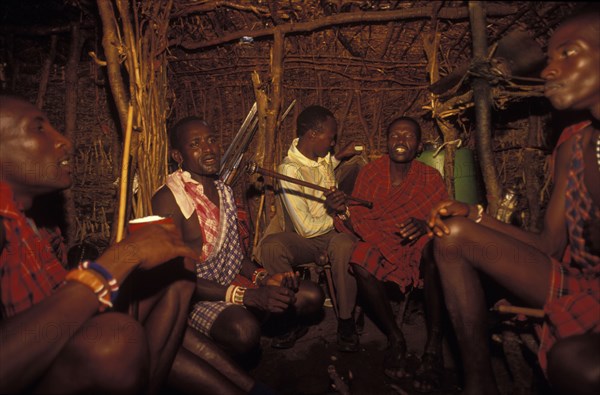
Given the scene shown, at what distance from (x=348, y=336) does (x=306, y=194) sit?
148 cm

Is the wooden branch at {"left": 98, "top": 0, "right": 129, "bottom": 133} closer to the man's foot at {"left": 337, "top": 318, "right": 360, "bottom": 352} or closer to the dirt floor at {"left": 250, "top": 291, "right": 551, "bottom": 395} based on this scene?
the dirt floor at {"left": 250, "top": 291, "right": 551, "bottom": 395}

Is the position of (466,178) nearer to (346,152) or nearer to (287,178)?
(346,152)

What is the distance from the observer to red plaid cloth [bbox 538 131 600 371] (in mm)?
1771

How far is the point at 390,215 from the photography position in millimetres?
3854

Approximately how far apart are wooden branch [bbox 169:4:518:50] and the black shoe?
303cm

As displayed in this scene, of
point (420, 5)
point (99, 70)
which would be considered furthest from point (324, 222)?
point (99, 70)

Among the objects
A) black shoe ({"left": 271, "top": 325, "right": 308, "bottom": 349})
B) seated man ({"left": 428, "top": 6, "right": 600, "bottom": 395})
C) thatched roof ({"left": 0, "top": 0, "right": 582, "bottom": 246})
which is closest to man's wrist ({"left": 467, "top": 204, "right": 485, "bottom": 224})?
seated man ({"left": 428, "top": 6, "right": 600, "bottom": 395})

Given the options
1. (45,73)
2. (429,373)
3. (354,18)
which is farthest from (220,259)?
(45,73)

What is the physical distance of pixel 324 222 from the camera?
4000 millimetres

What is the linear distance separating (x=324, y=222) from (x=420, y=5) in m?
2.30

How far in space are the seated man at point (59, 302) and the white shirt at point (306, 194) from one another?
199cm

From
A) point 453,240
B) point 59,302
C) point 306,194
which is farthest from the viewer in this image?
point 306,194

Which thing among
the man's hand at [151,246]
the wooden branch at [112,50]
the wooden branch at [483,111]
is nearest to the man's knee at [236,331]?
the man's hand at [151,246]

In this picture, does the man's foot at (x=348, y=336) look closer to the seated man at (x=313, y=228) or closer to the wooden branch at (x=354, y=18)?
the seated man at (x=313, y=228)
